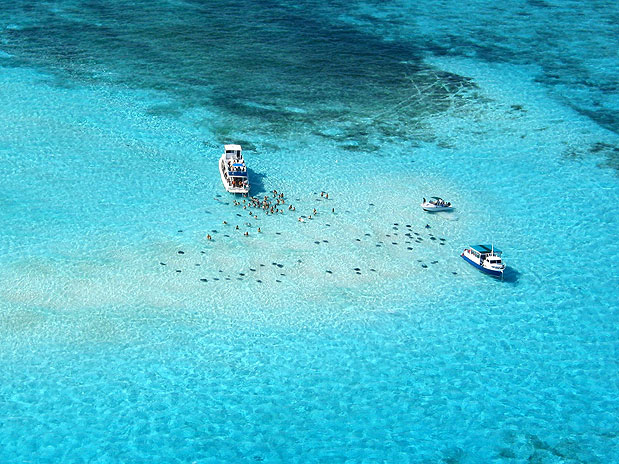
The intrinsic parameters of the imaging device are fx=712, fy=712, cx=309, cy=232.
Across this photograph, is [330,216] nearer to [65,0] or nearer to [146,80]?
[146,80]

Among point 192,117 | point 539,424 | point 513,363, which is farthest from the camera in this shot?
point 192,117

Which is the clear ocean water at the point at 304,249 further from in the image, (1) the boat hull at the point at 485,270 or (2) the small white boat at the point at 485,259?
(2) the small white boat at the point at 485,259

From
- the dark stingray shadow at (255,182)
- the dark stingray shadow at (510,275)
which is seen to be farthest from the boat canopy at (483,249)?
the dark stingray shadow at (255,182)

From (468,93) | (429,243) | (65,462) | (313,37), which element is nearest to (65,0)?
(313,37)

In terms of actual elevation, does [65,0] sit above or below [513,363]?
above

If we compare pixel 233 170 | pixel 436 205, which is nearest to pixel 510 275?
pixel 436 205

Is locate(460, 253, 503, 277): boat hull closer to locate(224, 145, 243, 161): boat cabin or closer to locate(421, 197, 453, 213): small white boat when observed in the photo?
locate(421, 197, 453, 213): small white boat
